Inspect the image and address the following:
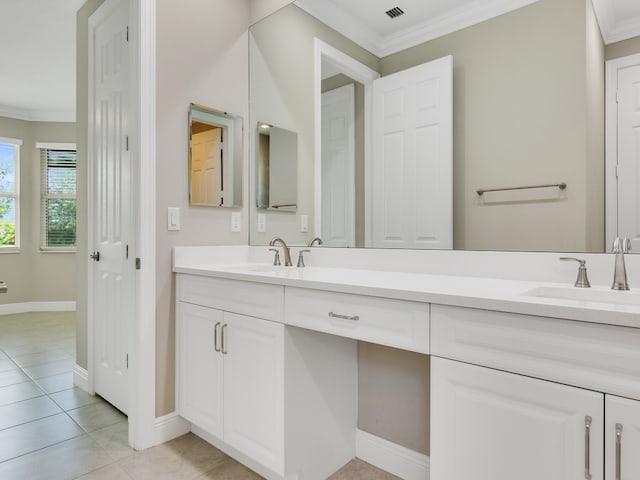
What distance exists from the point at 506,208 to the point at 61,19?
3.40 meters

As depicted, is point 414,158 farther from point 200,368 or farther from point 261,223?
point 200,368

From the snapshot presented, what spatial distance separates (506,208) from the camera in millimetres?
1491

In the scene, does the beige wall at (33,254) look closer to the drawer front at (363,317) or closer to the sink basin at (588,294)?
the drawer front at (363,317)

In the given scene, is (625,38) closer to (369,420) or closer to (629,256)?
(629,256)

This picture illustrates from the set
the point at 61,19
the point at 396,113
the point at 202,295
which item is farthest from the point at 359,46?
the point at 61,19

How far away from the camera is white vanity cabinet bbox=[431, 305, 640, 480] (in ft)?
2.81

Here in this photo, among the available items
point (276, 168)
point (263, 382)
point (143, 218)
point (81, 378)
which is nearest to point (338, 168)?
point (276, 168)

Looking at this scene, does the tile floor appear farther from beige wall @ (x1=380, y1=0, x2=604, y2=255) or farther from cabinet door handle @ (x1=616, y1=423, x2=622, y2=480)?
beige wall @ (x1=380, y1=0, x2=604, y2=255)

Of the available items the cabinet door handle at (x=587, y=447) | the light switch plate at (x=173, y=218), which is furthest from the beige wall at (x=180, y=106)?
the cabinet door handle at (x=587, y=447)

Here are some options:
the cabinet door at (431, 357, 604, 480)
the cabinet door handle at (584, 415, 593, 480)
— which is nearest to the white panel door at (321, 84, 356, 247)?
the cabinet door at (431, 357, 604, 480)

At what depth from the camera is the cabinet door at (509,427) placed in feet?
2.95

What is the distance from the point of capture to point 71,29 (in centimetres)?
314

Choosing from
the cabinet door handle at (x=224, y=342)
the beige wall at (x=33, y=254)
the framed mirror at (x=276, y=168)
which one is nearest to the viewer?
the cabinet door handle at (x=224, y=342)

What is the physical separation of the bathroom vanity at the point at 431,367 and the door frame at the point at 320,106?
235mm
